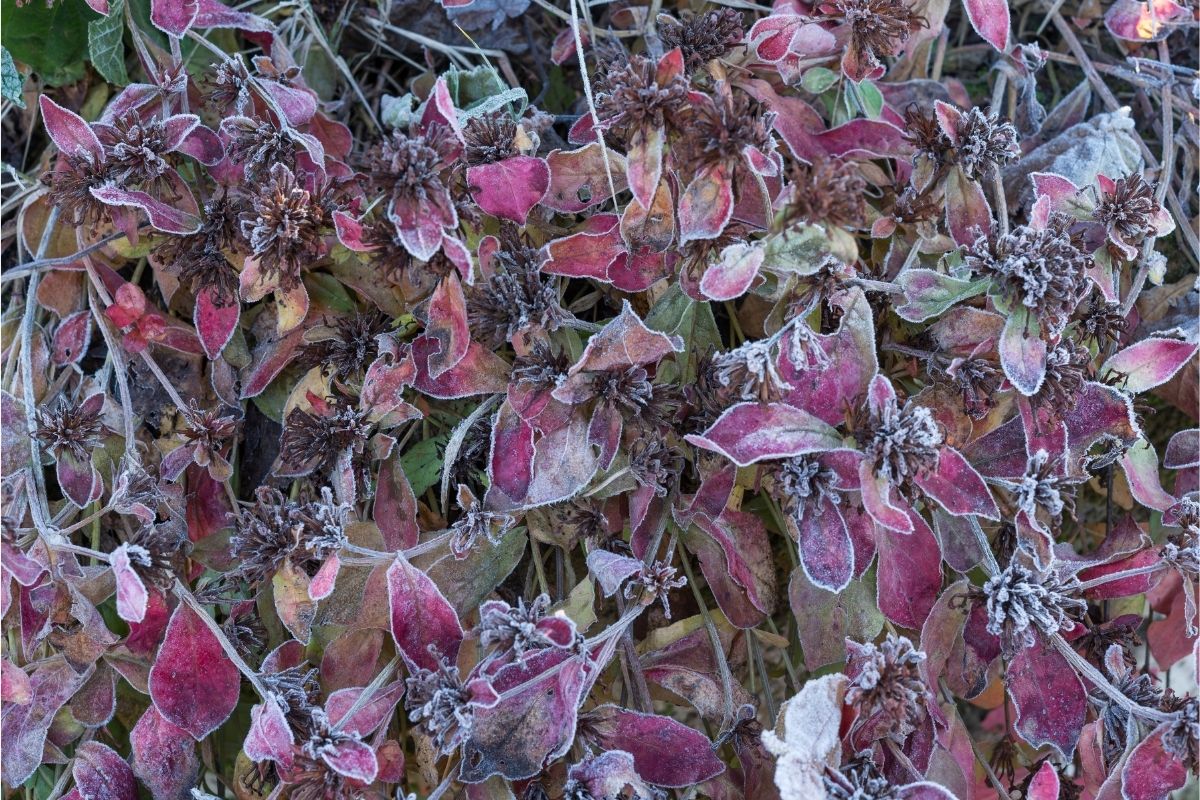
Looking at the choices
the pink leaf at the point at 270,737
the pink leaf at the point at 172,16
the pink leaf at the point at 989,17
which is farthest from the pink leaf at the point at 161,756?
the pink leaf at the point at 989,17

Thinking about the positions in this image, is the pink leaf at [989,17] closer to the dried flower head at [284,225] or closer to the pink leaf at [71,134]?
the dried flower head at [284,225]

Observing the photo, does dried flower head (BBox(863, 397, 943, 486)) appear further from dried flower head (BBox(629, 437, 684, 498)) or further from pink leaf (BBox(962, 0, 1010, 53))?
pink leaf (BBox(962, 0, 1010, 53))

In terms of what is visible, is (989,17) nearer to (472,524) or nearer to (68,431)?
(472,524)

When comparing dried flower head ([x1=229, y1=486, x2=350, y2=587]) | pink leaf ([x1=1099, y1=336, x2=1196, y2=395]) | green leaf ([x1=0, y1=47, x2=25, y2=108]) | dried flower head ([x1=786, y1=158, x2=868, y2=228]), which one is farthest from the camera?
green leaf ([x1=0, y1=47, x2=25, y2=108])

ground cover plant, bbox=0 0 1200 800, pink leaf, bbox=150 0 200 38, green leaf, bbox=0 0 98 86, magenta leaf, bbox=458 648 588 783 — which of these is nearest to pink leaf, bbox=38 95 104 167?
ground cover plant, bbox=0 0 1200 800

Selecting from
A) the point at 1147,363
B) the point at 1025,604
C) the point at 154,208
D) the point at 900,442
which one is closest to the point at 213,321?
the point at 154,208
